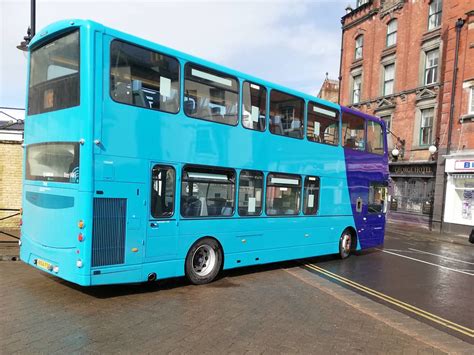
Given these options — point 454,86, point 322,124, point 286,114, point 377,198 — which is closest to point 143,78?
point 286,114

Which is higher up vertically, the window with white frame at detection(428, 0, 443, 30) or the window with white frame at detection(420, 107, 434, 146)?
the window with white frame at detection(428, 0, 443, 30)

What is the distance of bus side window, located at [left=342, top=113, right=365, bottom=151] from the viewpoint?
10.7 meters

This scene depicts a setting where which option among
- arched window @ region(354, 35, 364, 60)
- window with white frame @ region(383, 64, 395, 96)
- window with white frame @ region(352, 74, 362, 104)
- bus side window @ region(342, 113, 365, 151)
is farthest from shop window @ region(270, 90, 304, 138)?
arched window @ region(354, 35, 364, 60)

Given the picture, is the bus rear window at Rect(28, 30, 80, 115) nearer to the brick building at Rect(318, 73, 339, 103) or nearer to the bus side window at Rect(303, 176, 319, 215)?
the bus side window at Rect(303, 176, 319, 215)

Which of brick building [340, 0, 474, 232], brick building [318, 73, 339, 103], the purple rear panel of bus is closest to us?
the purple rear panel of bus

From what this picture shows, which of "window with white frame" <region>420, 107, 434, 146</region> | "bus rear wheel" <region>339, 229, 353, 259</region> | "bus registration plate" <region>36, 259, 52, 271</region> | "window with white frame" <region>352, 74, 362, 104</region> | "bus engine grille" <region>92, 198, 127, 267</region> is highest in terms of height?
"window with white frame" <region>352, 74, 362, 104</region>

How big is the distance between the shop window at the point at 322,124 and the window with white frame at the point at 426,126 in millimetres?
14461

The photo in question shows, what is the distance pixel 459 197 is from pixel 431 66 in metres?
7.64

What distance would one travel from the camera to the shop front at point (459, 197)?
65.0 feet

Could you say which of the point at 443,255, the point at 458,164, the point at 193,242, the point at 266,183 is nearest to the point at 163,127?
the point at 193,242

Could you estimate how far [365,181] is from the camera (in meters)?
11.8

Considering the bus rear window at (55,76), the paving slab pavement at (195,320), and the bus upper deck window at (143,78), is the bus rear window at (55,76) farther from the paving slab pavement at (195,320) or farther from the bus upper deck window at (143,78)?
the paving slab pavement at (195,320)

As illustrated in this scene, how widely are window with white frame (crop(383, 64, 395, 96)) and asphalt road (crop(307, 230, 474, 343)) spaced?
1337cm

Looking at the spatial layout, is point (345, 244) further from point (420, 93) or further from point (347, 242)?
point (420, 93)
